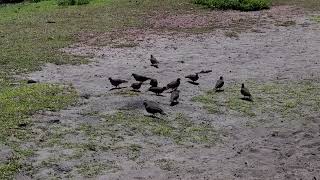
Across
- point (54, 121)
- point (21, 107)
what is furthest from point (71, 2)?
point (54, 121)

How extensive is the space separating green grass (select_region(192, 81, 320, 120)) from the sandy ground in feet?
0.85

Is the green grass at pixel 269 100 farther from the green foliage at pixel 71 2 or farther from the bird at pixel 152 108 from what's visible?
the green foliage at pixel 71 2

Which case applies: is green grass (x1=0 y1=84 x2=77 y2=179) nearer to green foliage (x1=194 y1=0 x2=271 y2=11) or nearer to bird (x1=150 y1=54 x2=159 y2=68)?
bird (x1=150 y1=54 x2=159 y2=68)

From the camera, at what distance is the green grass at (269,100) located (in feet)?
51.2

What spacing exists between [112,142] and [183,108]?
3227 mm

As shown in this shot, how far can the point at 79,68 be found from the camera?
66.8ft

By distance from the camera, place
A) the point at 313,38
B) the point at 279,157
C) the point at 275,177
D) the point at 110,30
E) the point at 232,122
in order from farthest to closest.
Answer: the point at 110,30 < the point at 313,38 < the point at 232,122 < the point at 279,157 < the point at 275,177

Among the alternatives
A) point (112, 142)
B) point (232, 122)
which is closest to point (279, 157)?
point (232, 122)

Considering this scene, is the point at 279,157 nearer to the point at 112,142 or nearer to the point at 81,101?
the point at 112,142

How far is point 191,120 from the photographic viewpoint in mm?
14789

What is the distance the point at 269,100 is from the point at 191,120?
9.86ft

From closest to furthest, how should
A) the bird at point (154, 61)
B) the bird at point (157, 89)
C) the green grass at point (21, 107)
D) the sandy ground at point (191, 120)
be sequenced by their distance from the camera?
the sandy ground at point (191, 120), the green grass at point (21, 107), the bird at point (157, 89), the bird at point (154, 61)

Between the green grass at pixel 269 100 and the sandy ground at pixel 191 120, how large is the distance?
258 mm

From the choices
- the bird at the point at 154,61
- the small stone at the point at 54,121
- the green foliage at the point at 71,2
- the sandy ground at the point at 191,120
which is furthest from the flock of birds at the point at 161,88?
the green foliage at the point at 71,2
